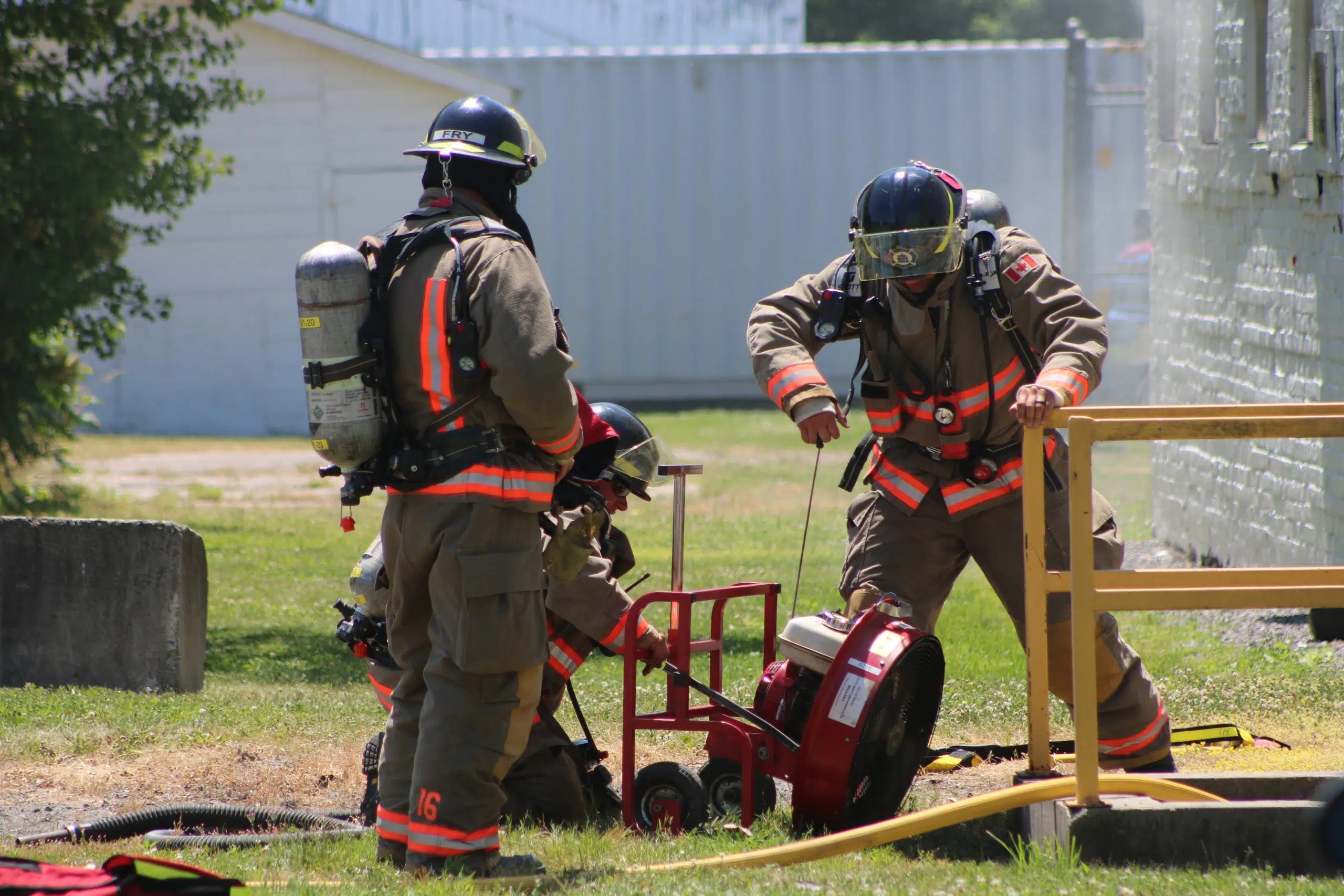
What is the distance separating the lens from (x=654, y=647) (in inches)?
183

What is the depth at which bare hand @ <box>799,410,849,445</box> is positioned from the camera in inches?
181

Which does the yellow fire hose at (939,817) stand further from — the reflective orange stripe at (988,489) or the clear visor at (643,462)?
the clear visor at (643,462)

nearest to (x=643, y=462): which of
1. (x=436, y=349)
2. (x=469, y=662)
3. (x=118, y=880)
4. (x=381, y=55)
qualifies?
(x=436, y=349)

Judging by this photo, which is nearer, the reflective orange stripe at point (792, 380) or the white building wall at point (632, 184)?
the reflective orange stripe at point (792, 380)

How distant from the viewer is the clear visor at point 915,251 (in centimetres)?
470

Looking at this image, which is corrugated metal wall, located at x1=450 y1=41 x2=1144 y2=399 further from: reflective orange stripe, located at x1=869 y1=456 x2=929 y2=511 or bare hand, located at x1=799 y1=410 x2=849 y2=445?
bare hand, located at x1=799 y1=410 x2=849 y2=445

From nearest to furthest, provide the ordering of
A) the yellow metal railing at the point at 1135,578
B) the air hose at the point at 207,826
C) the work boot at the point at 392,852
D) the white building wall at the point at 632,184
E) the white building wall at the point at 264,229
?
the yellow metal railing at the point at 1135,578 < the work boot at the point at 392,852 < the air hose at the point at 207,826 < the white building wall at the point at 264,229 < the white building wall at the point at 632,184

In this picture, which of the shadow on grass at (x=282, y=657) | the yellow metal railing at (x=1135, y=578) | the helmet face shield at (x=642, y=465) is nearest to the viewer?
the yellow metal railing at (x=1135, y=578)

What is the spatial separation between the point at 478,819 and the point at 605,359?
18.1 m

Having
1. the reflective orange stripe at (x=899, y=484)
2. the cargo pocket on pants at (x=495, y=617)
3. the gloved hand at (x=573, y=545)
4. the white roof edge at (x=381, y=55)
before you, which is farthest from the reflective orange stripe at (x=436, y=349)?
Result: the white roof edge at (x=381, y=55)

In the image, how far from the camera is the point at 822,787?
172 inches

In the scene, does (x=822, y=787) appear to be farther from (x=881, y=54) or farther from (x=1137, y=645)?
(x=881, y=54)

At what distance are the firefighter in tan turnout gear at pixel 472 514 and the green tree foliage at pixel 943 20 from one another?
34.0 metres

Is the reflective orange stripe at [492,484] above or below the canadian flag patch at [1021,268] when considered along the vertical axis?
below
